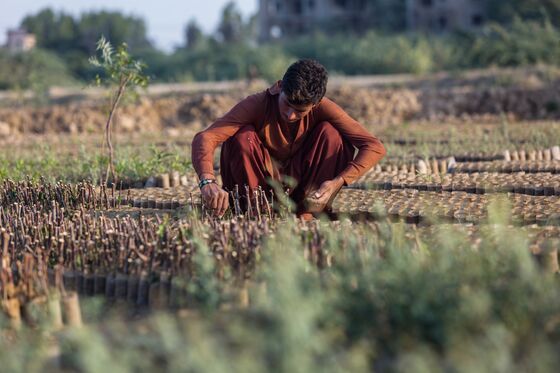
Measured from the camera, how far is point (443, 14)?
34406mm

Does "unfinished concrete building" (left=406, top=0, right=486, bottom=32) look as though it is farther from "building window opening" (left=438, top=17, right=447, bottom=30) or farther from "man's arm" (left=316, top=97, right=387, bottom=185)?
"man's arm" (left=316, top=97, right=387, bottom=185)

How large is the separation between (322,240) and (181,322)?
102 cm

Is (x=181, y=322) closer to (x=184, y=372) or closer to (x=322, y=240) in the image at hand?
(x=184, y=372)

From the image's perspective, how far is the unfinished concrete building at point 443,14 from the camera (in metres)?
33.8

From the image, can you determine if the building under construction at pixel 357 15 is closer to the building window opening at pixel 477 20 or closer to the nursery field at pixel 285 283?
the building window opening at pixel 477 20

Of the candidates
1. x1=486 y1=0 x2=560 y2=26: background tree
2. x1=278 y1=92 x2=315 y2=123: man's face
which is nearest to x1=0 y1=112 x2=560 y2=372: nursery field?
x1=278 y1=92 x2=315 y2=123: man's face

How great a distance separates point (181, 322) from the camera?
335 centimetres

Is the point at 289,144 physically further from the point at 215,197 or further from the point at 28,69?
the point at 28,69

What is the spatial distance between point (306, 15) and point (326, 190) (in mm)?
35239

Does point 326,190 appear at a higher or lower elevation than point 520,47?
lower

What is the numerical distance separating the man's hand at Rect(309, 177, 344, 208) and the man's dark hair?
0.47 m

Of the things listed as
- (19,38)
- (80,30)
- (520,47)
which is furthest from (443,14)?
(19,38)

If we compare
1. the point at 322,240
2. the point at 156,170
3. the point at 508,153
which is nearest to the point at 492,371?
the point at 322,240

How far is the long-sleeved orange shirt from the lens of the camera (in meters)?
5.18
